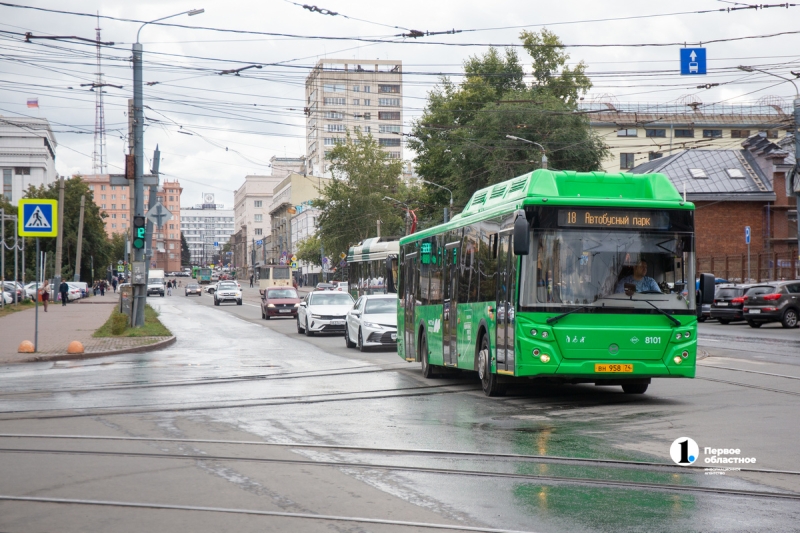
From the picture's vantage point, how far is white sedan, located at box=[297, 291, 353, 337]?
1287 inches

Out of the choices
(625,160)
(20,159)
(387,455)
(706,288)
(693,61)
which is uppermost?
(20,159)

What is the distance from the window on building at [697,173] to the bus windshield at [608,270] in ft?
178

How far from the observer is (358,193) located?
89.2 meters

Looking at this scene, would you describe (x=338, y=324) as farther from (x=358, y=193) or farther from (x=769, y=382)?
(x=358, y=193)

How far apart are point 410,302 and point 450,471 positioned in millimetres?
11867

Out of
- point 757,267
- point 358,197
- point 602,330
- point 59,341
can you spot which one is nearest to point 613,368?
point 602,330

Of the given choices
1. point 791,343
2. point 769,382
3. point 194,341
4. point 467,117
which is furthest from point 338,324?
point 467,117

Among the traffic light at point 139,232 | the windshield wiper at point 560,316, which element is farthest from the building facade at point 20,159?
the windshield wiper at point 560,316

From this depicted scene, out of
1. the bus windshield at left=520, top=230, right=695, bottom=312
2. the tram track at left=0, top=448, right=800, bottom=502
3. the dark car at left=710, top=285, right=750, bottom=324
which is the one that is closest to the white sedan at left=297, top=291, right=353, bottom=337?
the dark car at left=710, top=285, right=750, bottom=324

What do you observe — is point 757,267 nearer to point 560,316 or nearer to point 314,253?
point 560,316

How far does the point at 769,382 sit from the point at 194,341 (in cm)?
1852

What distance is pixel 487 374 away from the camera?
14523 mm

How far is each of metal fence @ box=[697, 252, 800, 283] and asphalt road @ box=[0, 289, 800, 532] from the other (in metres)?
32.2

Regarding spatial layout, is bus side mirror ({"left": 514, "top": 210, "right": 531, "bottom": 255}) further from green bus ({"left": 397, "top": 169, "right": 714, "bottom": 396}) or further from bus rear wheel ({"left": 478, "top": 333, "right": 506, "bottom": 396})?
bus rear wheel ({"left": 478, "top": 333, "right": 506, "bottom": 396})
